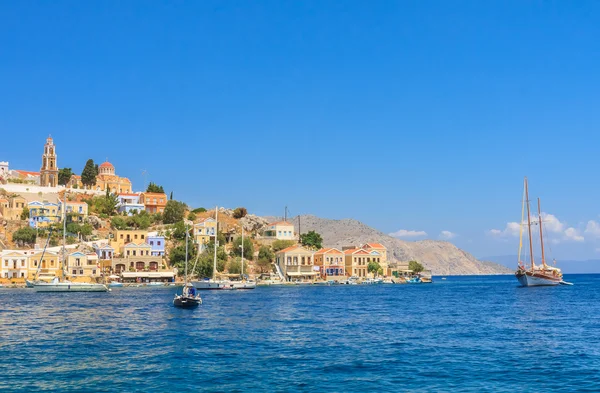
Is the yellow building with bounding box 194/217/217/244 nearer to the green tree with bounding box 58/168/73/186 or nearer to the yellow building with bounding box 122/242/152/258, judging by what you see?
the yellow building with bounding box 122/242/152/258

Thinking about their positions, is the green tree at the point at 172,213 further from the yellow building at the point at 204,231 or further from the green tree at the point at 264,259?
the green tree at the point at 264,259

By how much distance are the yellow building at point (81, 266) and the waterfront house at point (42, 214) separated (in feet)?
60.0

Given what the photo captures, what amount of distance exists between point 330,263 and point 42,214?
54235 millimetres

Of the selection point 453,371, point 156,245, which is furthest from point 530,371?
point 156,245

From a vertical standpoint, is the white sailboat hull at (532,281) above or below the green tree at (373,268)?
below

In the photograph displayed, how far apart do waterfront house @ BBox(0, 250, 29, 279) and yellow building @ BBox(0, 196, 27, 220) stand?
23061 millimetres

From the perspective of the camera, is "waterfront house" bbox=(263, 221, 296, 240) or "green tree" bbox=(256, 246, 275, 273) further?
"waterfront house" bbox=(263, 221, 296, 240)

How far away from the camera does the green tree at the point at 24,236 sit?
112 m

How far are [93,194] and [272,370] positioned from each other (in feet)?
378

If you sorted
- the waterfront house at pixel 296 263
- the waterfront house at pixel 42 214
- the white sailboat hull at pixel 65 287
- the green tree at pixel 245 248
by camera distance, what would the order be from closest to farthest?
the white sailboat hull at pixel 65 287 → the waterfront house at pixel 42 214 → the green tree at pixel 245 248 → the waterfront house at pixel 296 263

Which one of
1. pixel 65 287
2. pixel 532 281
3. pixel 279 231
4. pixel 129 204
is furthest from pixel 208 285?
pixel 532 281

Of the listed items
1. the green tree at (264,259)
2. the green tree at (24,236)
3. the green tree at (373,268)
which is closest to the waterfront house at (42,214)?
the green tree at (24,236)

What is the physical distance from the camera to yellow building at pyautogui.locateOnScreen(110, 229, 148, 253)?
376 ft

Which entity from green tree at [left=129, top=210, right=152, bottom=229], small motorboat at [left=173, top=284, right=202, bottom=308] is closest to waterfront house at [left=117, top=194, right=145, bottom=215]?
green tree at [left=129, top=210, right=152, bottom=229]
